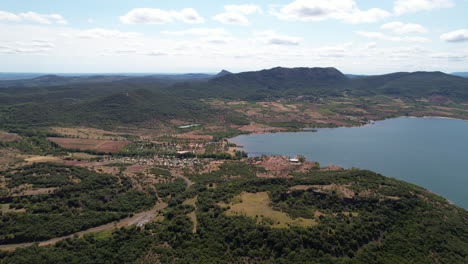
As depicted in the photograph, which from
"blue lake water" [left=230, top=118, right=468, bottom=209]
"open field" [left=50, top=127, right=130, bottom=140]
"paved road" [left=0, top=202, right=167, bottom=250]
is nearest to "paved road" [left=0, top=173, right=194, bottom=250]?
"paved road" [left=0, top=202, right=167, bottom=250]

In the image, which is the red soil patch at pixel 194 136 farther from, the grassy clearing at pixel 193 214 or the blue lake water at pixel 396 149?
the grassy clearing at pixel 193 214

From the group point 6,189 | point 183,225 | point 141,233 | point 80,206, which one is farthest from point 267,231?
point 6,189

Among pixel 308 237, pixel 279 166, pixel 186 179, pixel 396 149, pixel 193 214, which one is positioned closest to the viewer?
pixel 308 237

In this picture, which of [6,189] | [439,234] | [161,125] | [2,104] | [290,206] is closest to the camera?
[439,234]

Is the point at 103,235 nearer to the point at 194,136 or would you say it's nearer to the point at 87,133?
the point at 194,136

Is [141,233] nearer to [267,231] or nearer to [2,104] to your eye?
[267,231]

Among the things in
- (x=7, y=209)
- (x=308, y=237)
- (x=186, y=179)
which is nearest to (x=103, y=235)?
(x=7, y=209)

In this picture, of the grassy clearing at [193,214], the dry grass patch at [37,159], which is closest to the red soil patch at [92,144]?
the dry grass patch at [37,159]
